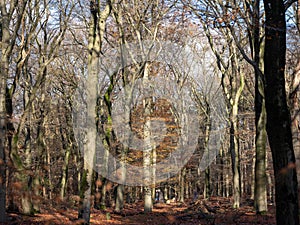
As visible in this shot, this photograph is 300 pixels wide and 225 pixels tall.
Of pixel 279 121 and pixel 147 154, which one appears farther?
pixel 147 154

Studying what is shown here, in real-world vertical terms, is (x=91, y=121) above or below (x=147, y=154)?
above

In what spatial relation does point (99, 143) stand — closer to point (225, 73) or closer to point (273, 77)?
point (225, 73)

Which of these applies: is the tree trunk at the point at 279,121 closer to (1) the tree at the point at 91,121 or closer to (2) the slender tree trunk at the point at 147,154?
(1) the tree at the point at 91,121

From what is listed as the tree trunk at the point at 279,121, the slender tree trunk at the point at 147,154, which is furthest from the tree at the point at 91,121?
the slender tree trunk at the point at 147,154

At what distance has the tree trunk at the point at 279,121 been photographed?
6574 millimetres

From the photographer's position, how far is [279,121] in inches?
267

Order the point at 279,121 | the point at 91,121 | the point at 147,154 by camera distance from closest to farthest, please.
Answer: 1. the point at 279,121
2. the point at 91,121
3. the point at 147,154

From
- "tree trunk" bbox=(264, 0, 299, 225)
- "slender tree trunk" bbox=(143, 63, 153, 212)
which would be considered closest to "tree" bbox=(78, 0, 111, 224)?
"tree trunk" bbox=(264, 0, 299, 225)

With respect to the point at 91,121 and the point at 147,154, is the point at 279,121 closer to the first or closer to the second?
the point at 91,121

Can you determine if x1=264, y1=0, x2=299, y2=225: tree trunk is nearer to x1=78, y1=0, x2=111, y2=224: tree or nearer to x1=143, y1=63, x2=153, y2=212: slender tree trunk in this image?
x1=78, y1=0, x2=111, y2=224: tree

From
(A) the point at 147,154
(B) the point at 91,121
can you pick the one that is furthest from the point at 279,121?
(A) the point at 147,154

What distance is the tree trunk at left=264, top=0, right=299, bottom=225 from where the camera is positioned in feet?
21.6

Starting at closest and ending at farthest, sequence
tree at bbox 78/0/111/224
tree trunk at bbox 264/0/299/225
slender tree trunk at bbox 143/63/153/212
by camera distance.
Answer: tree trunk at bbox 264/0/299/225, tree at bbox 78/0/111/224, slender tree trunk at bbox 143/63/153/212

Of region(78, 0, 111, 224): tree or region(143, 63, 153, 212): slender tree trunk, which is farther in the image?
region(143, 63, 153, 212): slender tree trunk
